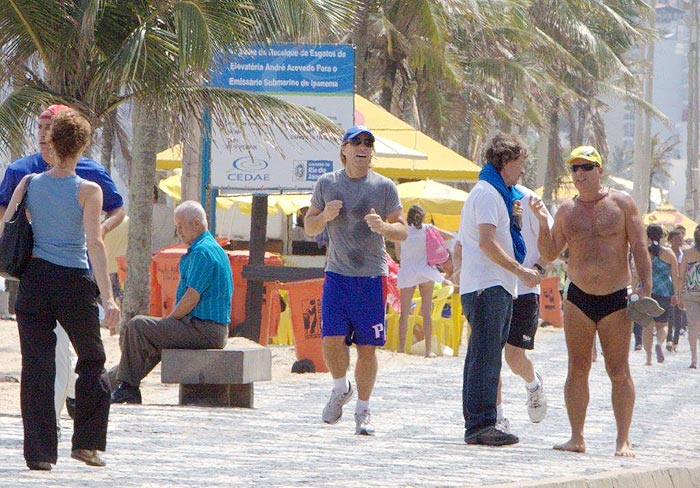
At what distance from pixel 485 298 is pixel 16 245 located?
2.87 m

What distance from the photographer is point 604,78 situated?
51688 millimetres

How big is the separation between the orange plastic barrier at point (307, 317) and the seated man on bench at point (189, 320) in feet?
11.2

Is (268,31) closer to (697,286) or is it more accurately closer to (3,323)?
(697,286)

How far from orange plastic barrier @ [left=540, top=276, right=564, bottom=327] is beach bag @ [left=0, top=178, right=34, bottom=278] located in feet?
61.6

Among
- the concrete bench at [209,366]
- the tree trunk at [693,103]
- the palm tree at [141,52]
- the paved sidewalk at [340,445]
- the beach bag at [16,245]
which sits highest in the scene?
the tree trunk at [693,103]

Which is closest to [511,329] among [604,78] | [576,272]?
[576,272]

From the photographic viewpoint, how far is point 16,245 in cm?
694

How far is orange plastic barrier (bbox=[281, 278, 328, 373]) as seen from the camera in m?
14.3

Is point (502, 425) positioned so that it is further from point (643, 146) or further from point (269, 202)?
point (643, 146)

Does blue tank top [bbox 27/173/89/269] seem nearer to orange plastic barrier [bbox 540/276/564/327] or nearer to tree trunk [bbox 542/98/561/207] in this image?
orange plastic barrier [bbox 540/276/564/327]

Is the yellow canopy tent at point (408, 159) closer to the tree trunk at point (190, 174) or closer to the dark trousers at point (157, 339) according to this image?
the tree trunk at point (190, 174)

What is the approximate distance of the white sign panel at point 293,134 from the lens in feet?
52.2

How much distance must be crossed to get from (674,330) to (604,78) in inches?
1193

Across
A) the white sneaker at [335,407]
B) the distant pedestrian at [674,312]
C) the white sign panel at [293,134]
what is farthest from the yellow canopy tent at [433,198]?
the white sneaker at [335,407]
